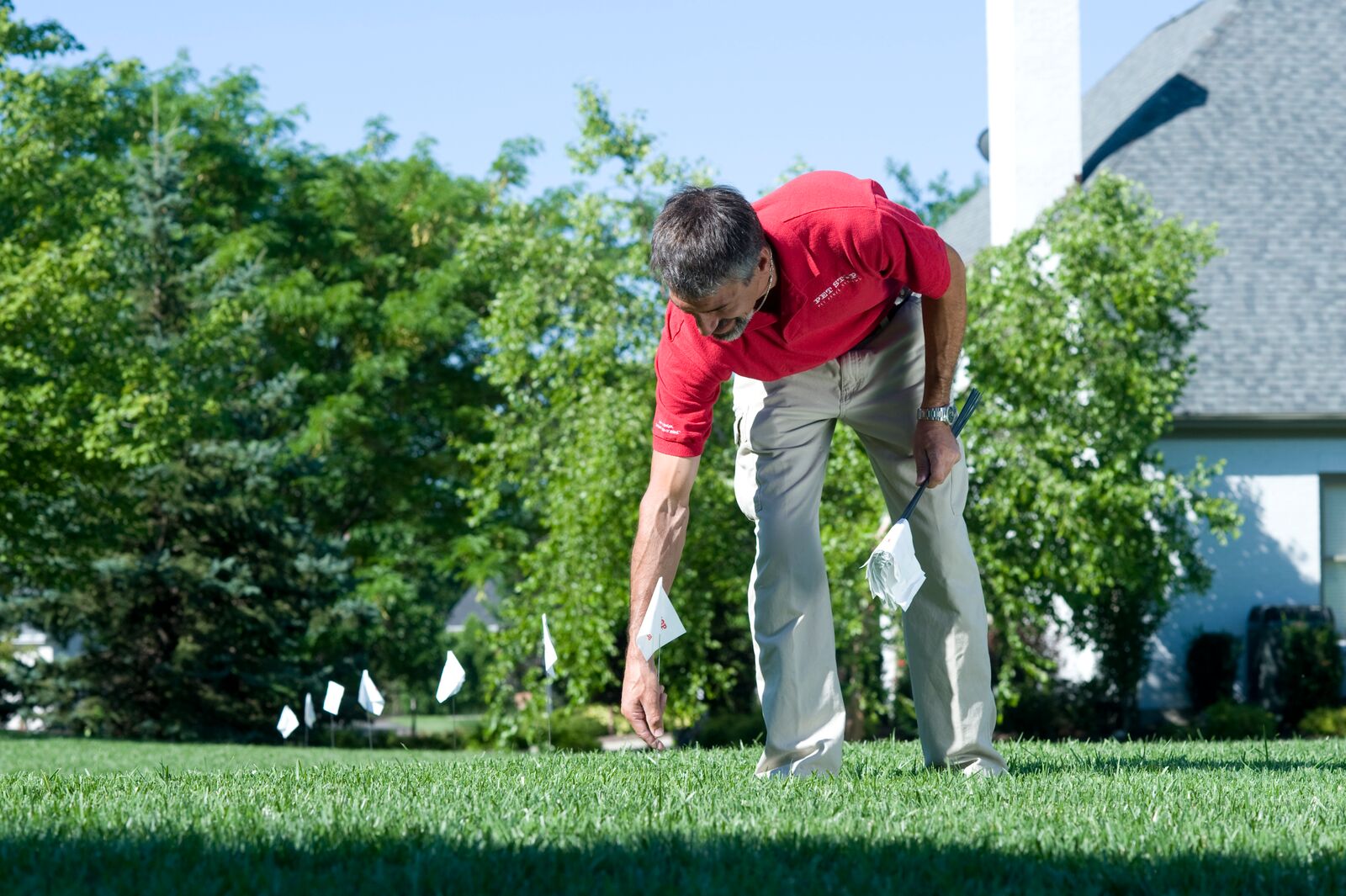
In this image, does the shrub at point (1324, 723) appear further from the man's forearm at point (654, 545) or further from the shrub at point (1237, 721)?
the man's forearm at point (654, 545)

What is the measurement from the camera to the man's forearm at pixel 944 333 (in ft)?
14.2

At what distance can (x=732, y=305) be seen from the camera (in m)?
3.68

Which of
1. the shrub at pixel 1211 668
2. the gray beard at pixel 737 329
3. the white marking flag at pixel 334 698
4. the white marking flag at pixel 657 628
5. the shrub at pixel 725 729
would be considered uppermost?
the gray beard at pixel 737 329

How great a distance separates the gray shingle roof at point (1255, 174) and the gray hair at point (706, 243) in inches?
535

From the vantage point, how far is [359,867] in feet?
8.82

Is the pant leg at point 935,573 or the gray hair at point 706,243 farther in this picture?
the pant leg at point 935,573

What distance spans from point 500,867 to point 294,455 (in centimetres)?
2056

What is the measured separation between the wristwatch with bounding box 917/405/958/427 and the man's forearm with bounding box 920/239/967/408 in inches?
0.6

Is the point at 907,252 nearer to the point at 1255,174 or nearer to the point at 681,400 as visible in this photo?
the point at 681,400

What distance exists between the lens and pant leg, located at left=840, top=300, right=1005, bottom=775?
452 centimetres

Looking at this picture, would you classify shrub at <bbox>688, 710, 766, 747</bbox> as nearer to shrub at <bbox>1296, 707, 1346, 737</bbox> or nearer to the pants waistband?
shrub at <bbox>1296, 707, 1346, 737</bbox>

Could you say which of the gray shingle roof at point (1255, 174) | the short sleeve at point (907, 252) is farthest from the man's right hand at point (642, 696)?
the gray shingle roof at point (1255, 174)

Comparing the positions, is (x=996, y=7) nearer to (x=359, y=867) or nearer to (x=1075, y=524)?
(x=1075, y=524)

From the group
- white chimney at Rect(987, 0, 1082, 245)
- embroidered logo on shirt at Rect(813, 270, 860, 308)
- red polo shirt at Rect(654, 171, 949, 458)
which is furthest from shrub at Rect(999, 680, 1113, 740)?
embroidered logo on shirt at Rect(813, 270, 860, 308)
